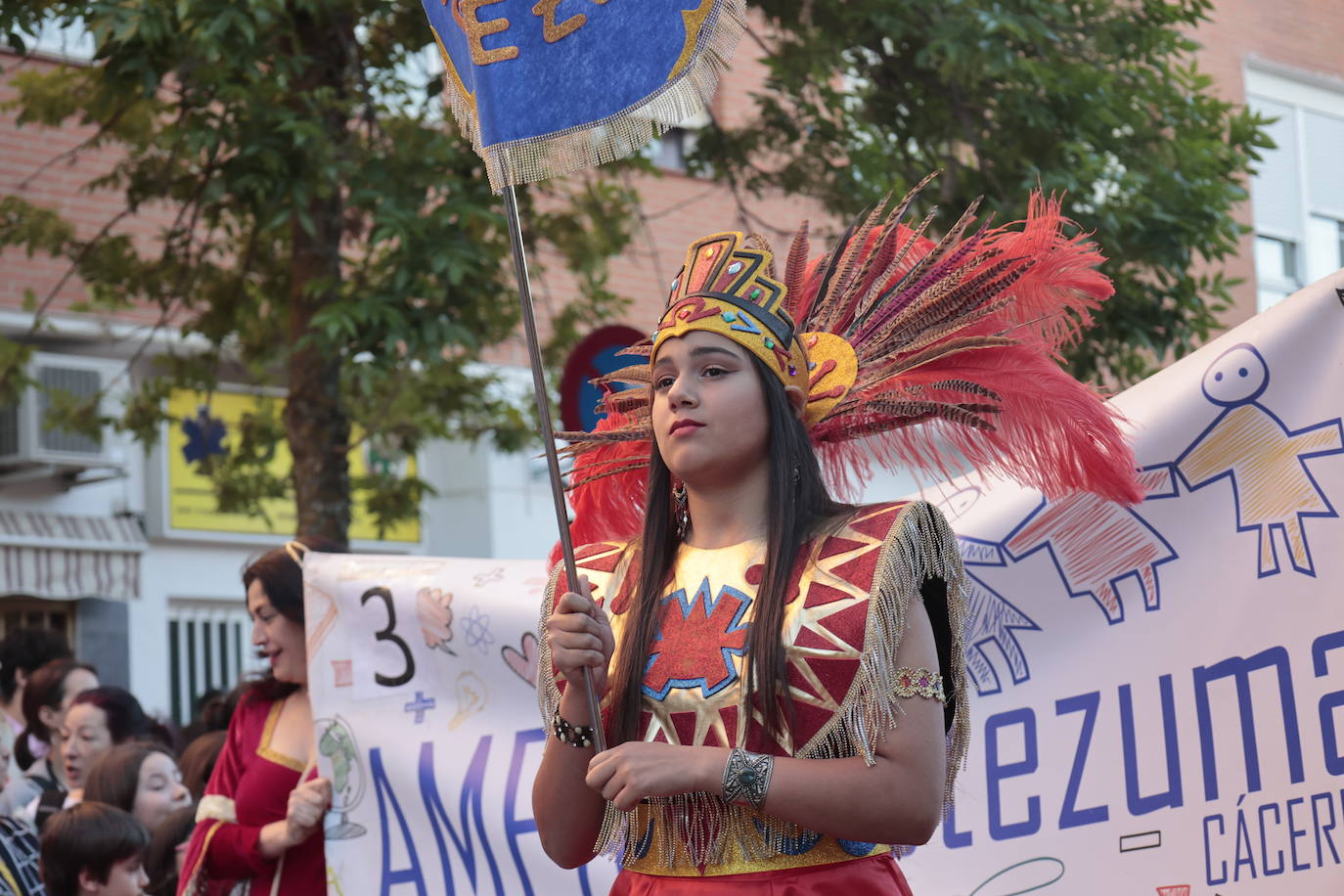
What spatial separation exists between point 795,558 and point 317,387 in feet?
15.6

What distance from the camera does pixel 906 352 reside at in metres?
3.05

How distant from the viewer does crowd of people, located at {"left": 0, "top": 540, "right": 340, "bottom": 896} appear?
14.3ft

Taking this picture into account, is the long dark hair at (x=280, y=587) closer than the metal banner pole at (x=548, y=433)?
No

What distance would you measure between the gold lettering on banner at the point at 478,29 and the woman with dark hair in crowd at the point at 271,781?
2117 mm

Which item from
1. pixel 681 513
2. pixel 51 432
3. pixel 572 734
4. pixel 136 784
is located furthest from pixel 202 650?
pixel 572 734

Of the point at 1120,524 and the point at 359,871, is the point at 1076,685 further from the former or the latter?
the point at 359,871

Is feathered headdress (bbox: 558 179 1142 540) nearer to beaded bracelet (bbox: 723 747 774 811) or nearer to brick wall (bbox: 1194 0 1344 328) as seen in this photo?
beaded bracelet (bbox: 723 747 774 811)

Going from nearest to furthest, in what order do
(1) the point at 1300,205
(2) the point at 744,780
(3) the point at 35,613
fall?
(2) the point at 744,780 < (3) the point at 35,613 < (1) the point at 1300,205

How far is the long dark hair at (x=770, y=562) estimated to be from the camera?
264cm

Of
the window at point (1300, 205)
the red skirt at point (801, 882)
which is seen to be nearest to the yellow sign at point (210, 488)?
the window at point (1300, 205)

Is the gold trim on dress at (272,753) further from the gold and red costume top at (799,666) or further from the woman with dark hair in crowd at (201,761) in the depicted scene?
the gold and red costume top at (799,666)

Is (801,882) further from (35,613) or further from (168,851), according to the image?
(35,613)

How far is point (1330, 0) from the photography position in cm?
1204

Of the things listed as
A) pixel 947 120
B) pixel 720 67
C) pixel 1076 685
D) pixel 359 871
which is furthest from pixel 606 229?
pixel 720 67
